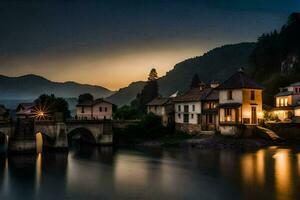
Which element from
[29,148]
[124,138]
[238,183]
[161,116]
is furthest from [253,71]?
[238,183]

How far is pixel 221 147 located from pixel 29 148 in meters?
33.4

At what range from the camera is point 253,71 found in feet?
478

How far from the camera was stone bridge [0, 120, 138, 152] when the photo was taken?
72688 millimetres

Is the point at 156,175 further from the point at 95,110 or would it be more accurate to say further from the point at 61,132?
the point at 95,110

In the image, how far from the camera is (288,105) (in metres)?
95.3

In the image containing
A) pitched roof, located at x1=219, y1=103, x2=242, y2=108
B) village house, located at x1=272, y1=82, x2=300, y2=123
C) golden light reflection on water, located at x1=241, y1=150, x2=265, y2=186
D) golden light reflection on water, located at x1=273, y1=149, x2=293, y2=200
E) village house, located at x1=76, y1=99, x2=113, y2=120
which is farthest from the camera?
village house, located at x1=76, y1=99, x2=113, y2=120

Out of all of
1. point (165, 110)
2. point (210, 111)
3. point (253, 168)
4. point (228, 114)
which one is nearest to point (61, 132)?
point (165, 110)

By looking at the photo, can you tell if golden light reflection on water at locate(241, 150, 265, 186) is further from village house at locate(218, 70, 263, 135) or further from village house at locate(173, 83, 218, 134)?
village house at locate(173, 83, 218, 134)

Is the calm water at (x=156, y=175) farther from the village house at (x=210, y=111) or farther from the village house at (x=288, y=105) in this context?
the village house at (x=288, y=105)

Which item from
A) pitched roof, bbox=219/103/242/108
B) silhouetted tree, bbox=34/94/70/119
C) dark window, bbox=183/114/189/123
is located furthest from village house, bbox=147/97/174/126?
silhouetted tree, bbox=34/94/70/119

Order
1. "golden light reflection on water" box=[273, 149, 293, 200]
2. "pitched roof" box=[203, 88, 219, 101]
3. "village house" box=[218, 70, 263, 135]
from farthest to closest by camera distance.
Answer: "pitched roof" box=[203, 88, 219, 101], "village house" box=[218, 70, 263, 135], "golden light reflection on water" box=[273, 149, 293, 200]

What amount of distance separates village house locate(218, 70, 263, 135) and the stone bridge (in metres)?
21.2

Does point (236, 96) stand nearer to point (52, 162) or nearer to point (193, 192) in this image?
point (52, 162)

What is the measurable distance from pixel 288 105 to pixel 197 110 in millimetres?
22007
